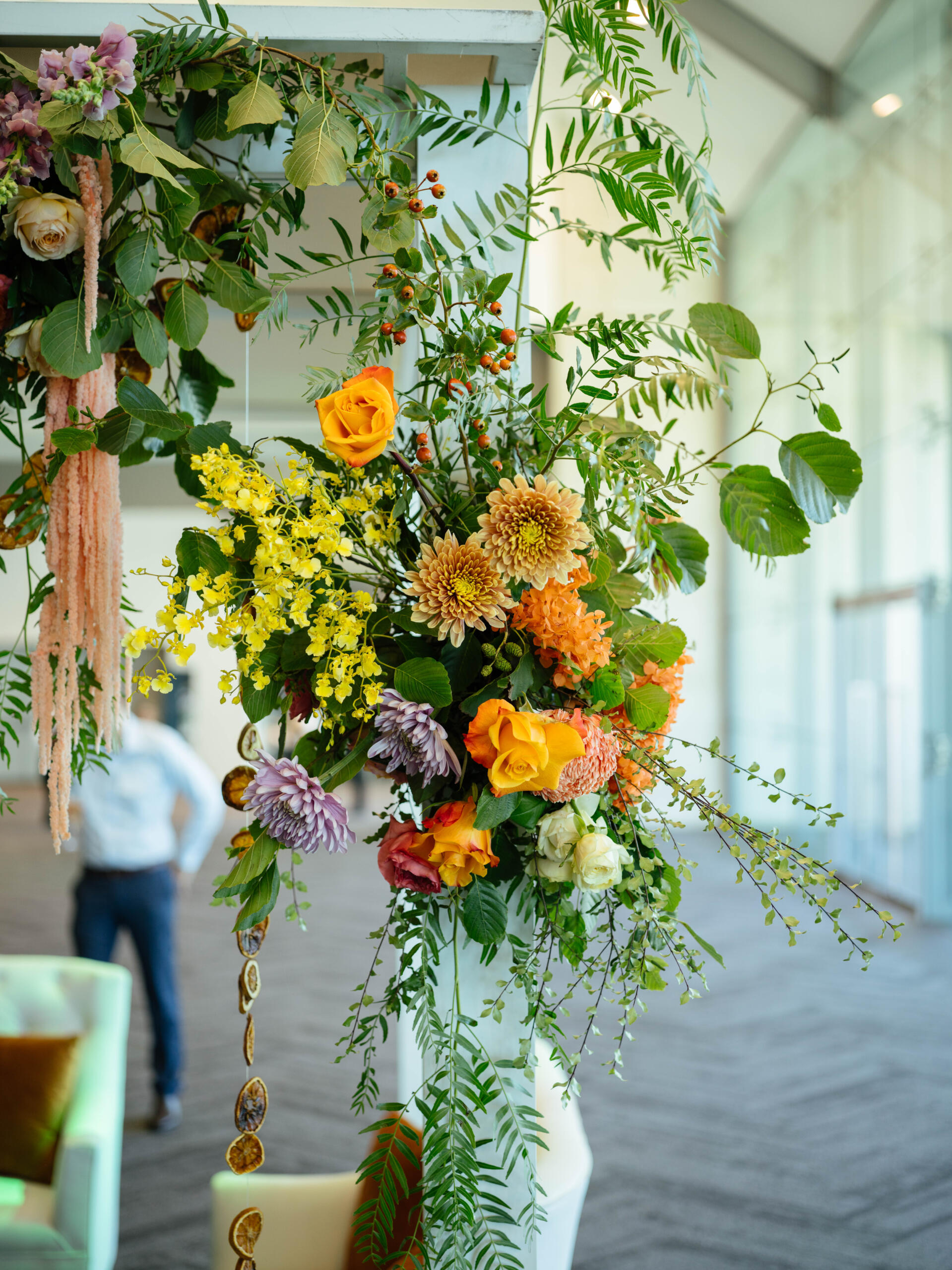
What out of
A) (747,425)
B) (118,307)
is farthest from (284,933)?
(747,425)

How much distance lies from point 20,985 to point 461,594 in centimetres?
234

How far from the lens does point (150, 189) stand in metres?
1.51

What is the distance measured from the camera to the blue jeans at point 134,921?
3.80 metres

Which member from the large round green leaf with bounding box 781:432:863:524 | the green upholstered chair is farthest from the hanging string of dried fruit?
the green upholstered chair

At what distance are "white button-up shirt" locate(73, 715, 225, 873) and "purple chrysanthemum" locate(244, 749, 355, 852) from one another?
2.75 meters

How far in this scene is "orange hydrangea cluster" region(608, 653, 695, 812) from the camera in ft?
3.78

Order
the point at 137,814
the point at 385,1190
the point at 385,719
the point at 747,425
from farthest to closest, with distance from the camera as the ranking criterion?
the point at 747,425, the point at 137,814, the point at 385,1190, the point at 385,719

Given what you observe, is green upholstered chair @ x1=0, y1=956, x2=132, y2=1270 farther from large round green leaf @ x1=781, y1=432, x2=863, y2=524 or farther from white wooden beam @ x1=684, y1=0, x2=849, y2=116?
white wooden beam @ x1=684, y1=0, x2=849, y2=116

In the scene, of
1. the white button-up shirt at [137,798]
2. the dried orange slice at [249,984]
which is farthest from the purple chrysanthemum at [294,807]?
the white button-up shirt at [137,798]

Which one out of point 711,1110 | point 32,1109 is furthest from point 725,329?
point 711,1110

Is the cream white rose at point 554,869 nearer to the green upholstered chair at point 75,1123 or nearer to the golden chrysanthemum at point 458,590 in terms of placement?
the golden chrysanthemum at point 458,590

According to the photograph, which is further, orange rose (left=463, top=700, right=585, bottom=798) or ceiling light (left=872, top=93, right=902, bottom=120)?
ceiling light (left=872, top=93, right=902, bottom=120)

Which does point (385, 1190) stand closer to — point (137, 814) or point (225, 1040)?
point (137, 814)

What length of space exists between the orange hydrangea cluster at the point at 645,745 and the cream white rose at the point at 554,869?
0.11m
